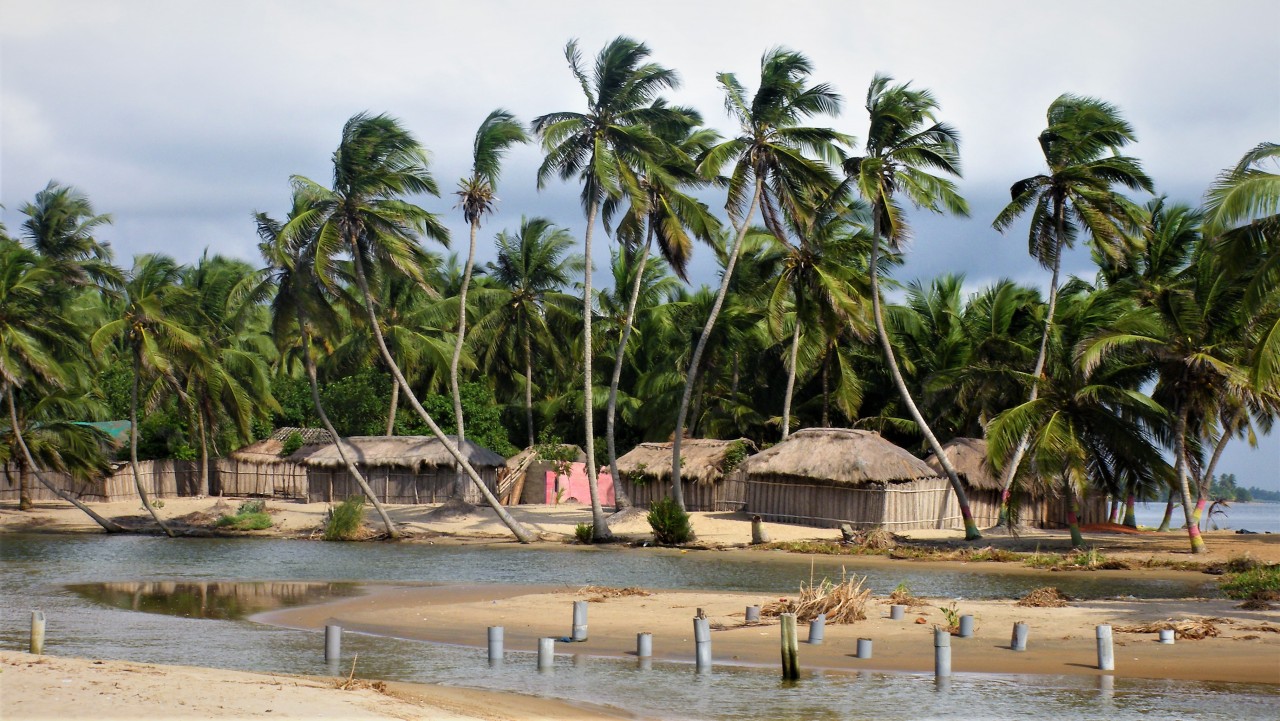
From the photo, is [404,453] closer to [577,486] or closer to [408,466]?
[408,466]

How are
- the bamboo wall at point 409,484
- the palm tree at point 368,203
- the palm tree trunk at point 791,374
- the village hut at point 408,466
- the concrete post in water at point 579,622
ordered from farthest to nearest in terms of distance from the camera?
the bamboo wall at point 409,484 → the village hut at point 408,466 → the palm tree trunk at point 791,374 → the palm tree at point 368,203 → the concrete post in water at point 579,622

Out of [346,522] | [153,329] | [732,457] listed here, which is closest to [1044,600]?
[732,457]

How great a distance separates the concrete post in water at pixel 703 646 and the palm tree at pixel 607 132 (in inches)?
631

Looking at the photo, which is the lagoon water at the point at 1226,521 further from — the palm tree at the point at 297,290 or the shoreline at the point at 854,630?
the palm tree at the point at 297,290

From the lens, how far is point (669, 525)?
28828mm

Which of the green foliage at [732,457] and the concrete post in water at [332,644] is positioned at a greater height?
the green foliage at [732,457]

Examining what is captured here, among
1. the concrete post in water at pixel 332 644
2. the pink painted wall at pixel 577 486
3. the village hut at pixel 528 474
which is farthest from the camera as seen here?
the pink painted wall at pixel 577 486

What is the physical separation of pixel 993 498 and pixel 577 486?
15.0 m

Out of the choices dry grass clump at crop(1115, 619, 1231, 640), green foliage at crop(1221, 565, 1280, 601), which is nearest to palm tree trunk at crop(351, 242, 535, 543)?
green foliage at crop(1221, 565, 1280, 601)

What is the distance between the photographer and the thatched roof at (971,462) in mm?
30031

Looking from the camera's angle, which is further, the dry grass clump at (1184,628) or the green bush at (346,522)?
the green bush at (346,522)

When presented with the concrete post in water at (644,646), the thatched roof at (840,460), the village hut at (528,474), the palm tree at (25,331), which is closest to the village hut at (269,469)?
the village hut at (528,474)

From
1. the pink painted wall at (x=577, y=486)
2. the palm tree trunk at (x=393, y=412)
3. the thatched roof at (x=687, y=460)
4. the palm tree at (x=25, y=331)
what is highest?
the palm tree at (x=25, y=331)

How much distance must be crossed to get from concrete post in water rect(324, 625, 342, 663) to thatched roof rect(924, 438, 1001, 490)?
1965 centimetres
